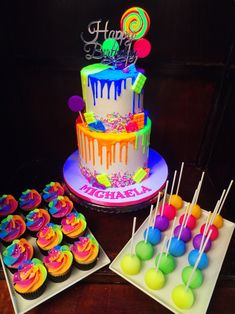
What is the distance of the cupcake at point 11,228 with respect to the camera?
4.01ft

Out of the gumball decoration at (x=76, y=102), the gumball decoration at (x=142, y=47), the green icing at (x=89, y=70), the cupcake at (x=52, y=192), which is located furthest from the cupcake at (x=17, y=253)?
the gumball decoration at (x=142, y=47)

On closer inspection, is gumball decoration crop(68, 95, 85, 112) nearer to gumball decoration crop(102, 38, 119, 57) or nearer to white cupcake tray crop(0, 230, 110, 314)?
gumball decoration crop(102, 38, 119, 57)

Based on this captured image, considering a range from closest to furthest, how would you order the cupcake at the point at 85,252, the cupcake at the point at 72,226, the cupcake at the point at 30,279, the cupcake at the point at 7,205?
the cupcake at the point at 30,279 < the cupcake at the point at 85,252 < the cupcake at the point at 72,226 < the cupcake at the point at 7,205

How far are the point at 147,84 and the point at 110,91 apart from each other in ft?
1.63

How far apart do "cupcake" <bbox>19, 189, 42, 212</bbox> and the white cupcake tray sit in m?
0.23

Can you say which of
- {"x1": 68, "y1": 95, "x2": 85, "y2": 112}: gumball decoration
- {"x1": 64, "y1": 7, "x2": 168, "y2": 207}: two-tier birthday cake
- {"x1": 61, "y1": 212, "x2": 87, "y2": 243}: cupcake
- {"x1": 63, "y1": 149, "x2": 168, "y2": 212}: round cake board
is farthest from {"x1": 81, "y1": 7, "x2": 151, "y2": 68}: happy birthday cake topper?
{"x1": 61, "y1": 212, "x2": 87, "y2": 243}: cupcake

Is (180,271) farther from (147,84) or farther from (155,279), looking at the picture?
(147,84)

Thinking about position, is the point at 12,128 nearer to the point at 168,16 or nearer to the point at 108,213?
the point at 108,213

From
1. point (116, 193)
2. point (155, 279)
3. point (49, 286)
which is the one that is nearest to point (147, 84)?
point (116, 193)

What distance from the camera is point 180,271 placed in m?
1.15

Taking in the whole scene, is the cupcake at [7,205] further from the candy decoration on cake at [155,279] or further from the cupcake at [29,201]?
the candy decoration on cake at [155,279]

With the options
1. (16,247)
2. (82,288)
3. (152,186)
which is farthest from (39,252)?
(152,186)

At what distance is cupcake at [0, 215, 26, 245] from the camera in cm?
122

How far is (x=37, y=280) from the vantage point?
1048 millimetres
